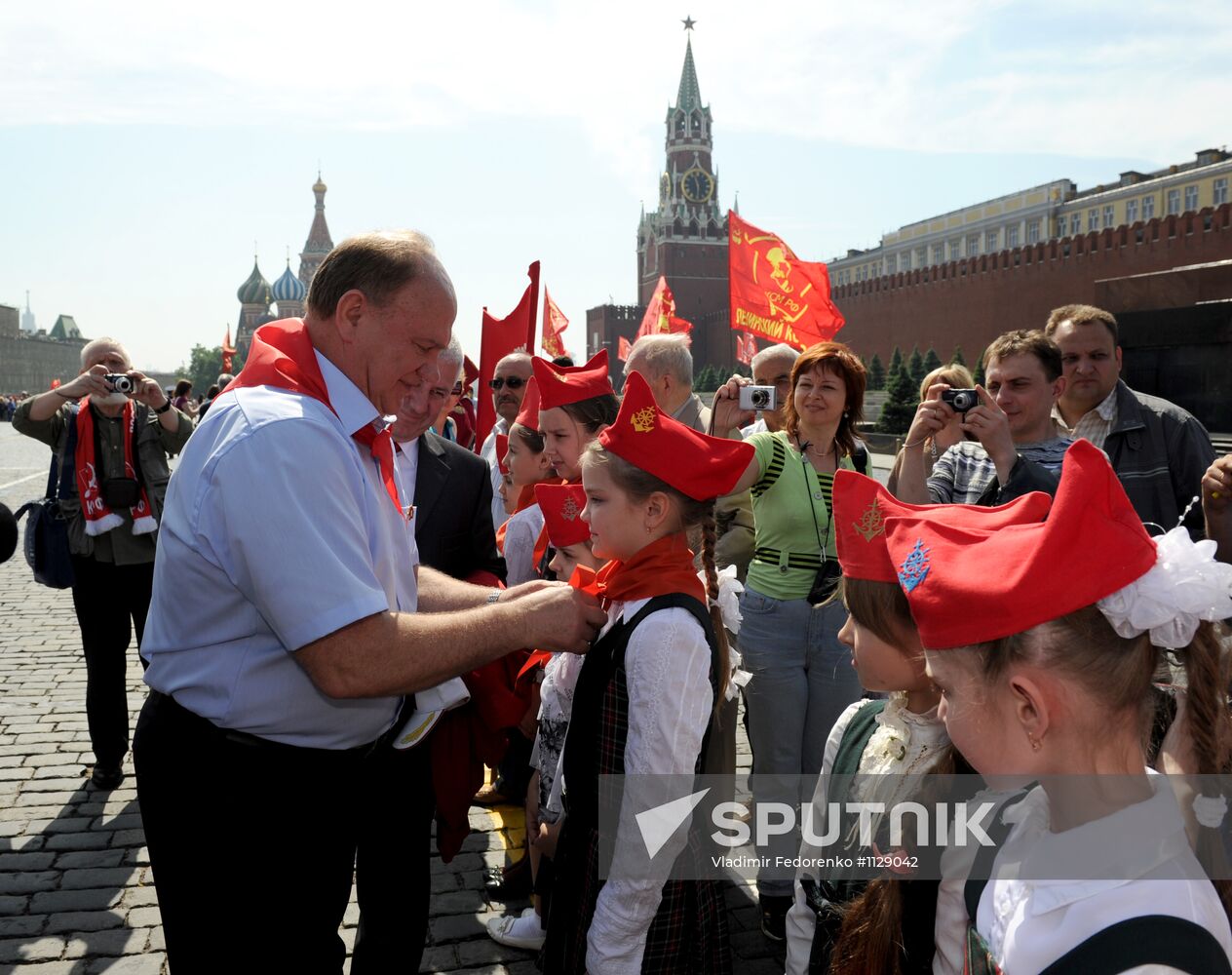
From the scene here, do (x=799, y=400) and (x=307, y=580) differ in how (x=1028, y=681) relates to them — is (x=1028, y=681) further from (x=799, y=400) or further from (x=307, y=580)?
(x=799, y=400)

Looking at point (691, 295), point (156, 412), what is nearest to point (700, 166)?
point (691, 295)

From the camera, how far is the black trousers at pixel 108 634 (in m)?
4.49

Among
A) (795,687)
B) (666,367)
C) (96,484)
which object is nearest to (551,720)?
(795,687)

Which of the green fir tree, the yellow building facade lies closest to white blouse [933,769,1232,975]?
the green fir tree

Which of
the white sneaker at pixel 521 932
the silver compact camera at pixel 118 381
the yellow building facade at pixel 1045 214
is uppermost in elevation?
the yellow building facade at pixel 1045 214

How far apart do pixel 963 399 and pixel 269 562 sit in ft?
7.97

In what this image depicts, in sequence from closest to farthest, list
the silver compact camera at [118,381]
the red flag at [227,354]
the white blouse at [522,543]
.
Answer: the white blouse at [522,543] < the silver compact camera at [118,381] < the red flag at [227,354]

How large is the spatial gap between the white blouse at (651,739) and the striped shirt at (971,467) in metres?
1.73

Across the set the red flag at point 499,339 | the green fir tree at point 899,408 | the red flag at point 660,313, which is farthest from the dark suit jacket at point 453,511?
the green fir tree at point 899,408

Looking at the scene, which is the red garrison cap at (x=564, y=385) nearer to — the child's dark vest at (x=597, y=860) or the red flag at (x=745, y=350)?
the child's dark vest at (x=597, y=860)

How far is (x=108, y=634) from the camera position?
15.0 feet

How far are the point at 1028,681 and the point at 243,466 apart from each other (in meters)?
1.29

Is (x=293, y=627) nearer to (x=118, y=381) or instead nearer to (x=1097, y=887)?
(x=1097, y=887)

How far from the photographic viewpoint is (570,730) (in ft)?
7.57
